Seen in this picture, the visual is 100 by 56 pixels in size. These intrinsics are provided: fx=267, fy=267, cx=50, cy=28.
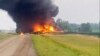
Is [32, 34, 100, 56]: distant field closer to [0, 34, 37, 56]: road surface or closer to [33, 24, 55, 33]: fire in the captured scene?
[0, 34, 37, 56]: road surface

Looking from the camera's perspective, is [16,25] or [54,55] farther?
[16,25]

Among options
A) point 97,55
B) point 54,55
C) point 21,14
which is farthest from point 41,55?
point 21,14

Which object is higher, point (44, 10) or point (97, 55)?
point (44, 10)

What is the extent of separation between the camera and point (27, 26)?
10644cm

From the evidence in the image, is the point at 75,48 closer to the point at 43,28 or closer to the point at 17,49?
the point at 17,49

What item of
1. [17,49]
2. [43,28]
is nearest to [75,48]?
[17,49]

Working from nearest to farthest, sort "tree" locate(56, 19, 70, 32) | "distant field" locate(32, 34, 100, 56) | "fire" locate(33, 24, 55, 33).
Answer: "distant field" locate(32, 34, 100, 56)
"fire" locate(33, 24, 55, 33)
"tree" locate(56, 19, 70, 32)

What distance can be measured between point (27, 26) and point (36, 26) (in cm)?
442

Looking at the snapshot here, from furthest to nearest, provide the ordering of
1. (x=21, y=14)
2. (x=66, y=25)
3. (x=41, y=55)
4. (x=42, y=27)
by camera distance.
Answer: (x=66, y=25) < (x=42, y=27) < (x=21, y=14) < (x=41, y=55)

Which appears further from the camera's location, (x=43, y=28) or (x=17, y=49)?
(x=43, y=28)

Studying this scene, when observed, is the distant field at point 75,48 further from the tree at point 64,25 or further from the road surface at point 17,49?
the tree at point 64,25

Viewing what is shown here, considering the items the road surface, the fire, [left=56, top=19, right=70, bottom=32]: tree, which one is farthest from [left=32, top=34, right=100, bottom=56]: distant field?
[left=56, top=19, right=70, bottom=32]: tree

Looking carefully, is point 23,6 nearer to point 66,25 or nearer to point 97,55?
point 66,25

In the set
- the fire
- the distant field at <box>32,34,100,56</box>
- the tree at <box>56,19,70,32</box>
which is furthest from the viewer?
the tree at <box>56,19,70,32</box>
